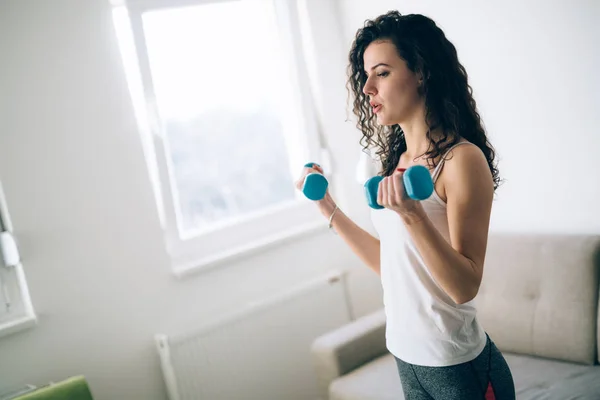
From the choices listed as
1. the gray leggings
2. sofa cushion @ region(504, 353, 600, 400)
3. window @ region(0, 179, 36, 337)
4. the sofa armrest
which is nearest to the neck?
the gray leggings

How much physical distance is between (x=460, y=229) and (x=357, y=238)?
455 mm

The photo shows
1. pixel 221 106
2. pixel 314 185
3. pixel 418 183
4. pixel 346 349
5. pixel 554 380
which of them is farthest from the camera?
pixel 221 106

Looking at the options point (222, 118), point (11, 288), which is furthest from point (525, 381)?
point (11, 288)

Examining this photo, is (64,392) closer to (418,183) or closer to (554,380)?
(418,183)

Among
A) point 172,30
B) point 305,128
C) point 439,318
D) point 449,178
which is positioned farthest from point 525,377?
point 172,30

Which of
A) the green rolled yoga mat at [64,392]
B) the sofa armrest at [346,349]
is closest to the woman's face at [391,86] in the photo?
the sofa armrest at [346,349]

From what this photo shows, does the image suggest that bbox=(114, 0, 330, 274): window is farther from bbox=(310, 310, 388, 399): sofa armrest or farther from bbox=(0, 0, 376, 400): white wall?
bbox=(310, 310, 388, 399): sofa armrest

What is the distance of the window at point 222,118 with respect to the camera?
252 centimetres

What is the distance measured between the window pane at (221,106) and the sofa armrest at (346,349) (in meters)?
0.76

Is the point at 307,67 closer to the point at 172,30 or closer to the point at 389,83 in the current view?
the point at 172,30

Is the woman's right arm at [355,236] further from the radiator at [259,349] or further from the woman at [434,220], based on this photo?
the radiator at [259,349]

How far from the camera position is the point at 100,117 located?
7.47ft

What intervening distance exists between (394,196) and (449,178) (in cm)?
15

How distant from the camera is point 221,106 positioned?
8.99 feet
